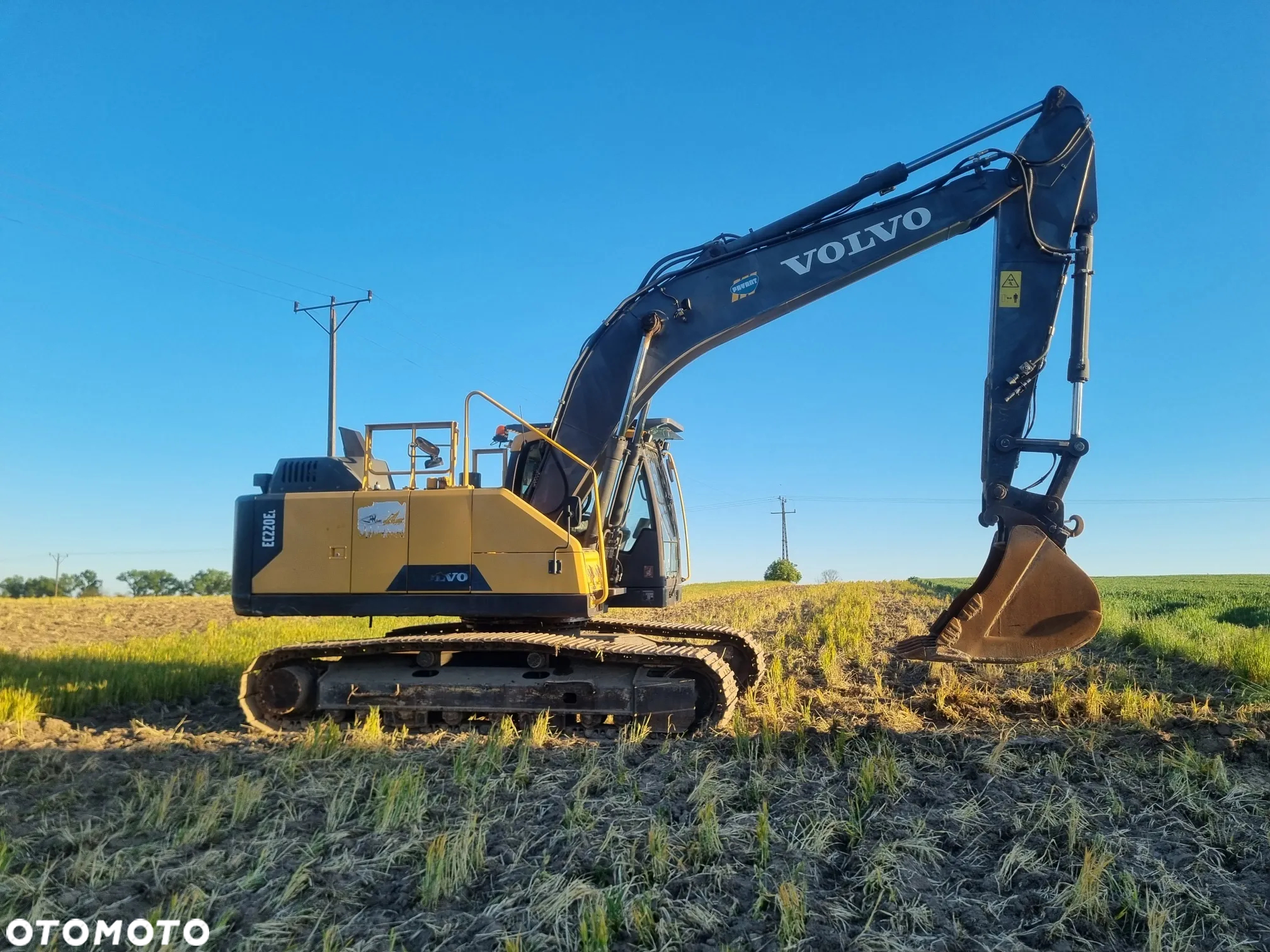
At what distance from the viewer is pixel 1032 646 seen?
6668mm

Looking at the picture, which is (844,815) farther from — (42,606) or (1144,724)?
(42,606)

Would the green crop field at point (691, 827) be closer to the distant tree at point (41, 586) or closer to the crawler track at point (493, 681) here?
the crawler track at point (493, 681)

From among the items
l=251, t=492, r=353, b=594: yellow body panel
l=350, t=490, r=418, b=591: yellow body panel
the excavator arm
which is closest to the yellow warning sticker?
the excavator arm

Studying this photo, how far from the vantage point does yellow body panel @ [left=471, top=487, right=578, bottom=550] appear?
757cm

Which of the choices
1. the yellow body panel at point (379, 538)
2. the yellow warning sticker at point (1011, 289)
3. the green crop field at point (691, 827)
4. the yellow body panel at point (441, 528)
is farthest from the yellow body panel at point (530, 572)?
the yellow warning sticker at point (1011, 289)

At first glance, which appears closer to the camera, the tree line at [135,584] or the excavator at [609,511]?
the excavator at [609,511]

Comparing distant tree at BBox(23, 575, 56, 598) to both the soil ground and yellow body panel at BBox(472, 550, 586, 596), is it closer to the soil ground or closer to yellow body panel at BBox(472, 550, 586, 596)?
the soil ground

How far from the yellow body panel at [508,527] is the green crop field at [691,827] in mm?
1575

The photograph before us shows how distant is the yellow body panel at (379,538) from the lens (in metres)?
7.76

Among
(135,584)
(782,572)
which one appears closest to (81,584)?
(135,584)

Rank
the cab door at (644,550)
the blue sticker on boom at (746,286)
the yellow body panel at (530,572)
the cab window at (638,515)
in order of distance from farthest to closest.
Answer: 1. the cab window at (638,515)
2. the cab door at (644,550)
3. the blue sticker on boom at (746,286)
4. the yellow body panel at (530,572)

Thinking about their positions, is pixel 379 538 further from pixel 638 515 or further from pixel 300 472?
pixel 638 515

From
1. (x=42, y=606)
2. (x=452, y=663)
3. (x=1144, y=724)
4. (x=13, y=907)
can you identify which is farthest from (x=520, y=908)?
(x=42, y=606)

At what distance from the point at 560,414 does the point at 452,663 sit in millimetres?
2527
